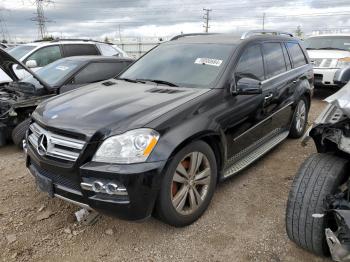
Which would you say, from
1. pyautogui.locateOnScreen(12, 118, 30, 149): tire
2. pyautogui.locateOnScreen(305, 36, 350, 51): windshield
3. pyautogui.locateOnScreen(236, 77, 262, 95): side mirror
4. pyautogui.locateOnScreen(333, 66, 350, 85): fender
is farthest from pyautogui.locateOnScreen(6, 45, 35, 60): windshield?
pyautogui.locateOnScreen(305, 36, 350, 51): windshield

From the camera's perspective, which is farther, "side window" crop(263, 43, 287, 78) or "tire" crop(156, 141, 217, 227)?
"side window" crop(263, 43, 287, 78)

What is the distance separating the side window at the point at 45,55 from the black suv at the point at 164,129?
5.04 metres

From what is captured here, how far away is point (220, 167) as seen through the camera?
3246 mm

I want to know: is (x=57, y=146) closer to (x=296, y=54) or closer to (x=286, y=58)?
(x=286, y=58)

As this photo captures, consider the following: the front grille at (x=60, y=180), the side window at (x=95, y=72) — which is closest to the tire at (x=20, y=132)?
the side window at (x=95, y=72)

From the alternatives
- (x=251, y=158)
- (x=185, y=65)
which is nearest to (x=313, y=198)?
(x=251, y=158)

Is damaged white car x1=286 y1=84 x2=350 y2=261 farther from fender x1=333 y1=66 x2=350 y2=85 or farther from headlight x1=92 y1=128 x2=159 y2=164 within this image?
headlight x1=92 y1=128 x2=159 y2=164

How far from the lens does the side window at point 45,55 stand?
27.1ft

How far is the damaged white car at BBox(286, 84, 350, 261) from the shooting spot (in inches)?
85.2

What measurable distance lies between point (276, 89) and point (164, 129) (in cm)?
214

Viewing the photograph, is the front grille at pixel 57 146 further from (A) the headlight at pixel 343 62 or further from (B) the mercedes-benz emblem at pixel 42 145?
(A) the headlight at pixel 343 62

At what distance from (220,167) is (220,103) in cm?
63

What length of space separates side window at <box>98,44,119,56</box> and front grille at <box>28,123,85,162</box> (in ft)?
22.6

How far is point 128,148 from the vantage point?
8.02 feet
